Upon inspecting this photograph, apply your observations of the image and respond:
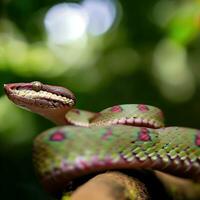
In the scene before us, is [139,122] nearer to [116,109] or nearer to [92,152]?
[116,109]

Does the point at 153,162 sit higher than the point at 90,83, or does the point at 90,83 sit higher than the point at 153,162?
the point at 153,162

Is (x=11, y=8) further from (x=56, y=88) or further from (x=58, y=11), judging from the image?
(x=56, y=88)

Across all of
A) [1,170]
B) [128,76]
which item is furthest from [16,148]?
[128,76]

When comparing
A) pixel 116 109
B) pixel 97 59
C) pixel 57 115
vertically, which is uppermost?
pixel 116 109

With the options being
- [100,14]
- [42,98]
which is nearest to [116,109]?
[42,98]

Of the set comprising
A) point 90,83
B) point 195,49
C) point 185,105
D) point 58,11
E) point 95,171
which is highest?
point 58,11

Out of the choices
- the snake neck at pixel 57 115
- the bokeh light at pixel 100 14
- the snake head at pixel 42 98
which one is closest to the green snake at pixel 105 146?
the snake head at pixel 42 98

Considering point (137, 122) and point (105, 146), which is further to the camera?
point (137, 122)

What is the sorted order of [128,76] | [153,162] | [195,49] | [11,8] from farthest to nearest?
[128,76] < [195,49] < [11,8] < [153,162]

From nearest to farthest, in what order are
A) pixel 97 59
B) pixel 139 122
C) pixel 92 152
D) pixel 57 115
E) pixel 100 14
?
pixel 92 152 < pixel 139 122 < pixel 57 115 < pixel 100 14 < pixel 97 59
